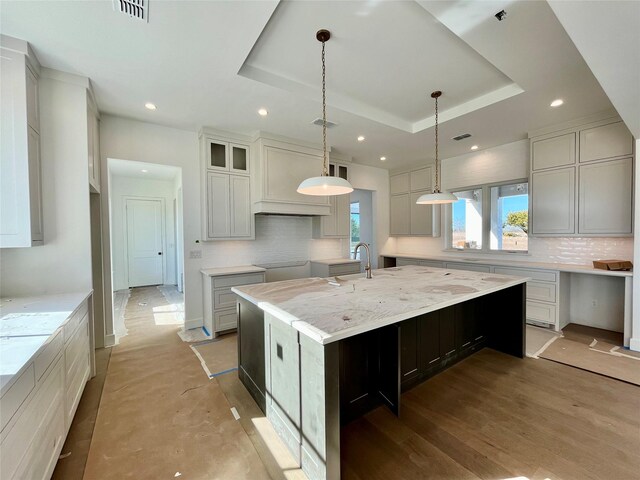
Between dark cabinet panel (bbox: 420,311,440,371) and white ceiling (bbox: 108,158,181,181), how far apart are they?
3.66 meters

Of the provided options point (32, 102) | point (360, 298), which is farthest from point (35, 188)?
point (360, 298)

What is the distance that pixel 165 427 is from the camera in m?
1.88

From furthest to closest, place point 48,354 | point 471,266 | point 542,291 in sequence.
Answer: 1. point 471,266
2. point 542,291
3. point 48,354

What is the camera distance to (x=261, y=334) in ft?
6.42

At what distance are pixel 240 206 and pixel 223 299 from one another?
135cm

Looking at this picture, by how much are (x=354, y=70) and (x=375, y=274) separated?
208cm

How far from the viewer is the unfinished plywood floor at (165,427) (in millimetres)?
1555

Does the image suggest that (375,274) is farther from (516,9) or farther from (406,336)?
(516,9)

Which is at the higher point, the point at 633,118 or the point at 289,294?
the point at 633,118

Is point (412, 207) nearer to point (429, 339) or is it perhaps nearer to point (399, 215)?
point (399, 215)

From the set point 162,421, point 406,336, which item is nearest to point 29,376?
point 162,421

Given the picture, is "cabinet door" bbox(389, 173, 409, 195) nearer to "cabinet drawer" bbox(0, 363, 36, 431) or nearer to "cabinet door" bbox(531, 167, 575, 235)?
"cabinet door" bbox(531, 167, 575, 235)

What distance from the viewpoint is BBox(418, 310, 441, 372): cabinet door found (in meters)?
2.35

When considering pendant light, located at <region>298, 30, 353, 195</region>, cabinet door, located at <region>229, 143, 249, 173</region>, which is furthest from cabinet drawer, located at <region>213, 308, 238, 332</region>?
pendant light, located at <region>298, 30, 353, 195</region>
